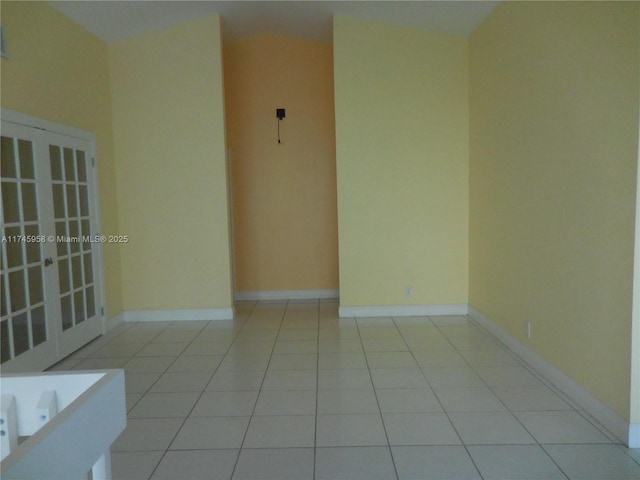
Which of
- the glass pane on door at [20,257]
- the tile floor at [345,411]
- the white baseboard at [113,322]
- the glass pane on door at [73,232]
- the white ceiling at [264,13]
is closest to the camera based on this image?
the tile floor at [345,411]

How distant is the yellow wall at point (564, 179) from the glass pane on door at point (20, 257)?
151 inches

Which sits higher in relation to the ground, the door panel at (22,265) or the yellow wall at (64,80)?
the yellow wall at (64,80)

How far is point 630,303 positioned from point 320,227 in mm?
4346

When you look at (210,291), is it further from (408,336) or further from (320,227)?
(408,336)

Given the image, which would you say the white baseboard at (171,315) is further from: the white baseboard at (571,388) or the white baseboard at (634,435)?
the white baseboard at (634,435)

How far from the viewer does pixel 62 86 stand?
3.97 m

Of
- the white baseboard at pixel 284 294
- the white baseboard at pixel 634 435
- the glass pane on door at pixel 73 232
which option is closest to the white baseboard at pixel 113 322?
the glass pane on door at pixel 73 232

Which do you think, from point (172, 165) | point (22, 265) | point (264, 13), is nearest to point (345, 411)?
point (22, 265)

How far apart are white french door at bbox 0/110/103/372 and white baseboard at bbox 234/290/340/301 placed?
2094 mm

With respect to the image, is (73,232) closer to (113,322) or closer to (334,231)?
(113,322)

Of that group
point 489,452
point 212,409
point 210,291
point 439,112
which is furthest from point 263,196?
point 489,452

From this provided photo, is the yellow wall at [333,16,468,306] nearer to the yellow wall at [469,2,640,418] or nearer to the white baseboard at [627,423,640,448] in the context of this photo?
the yellow wall at [469,2,640,418]

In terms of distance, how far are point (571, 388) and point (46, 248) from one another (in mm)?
4066

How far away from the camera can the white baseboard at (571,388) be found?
2.38m
